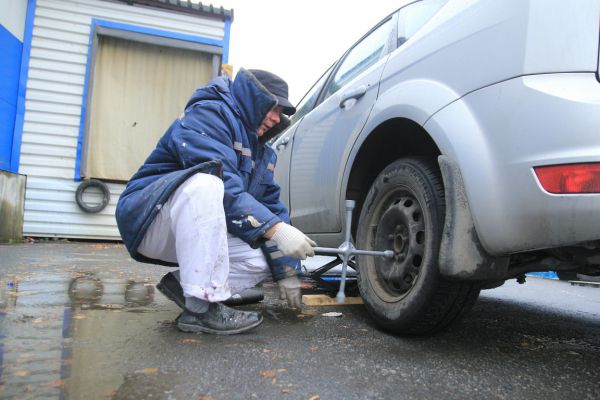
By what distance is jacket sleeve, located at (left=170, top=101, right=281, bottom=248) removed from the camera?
1.78m

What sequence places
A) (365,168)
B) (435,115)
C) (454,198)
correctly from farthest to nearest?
(365,168)
(435,115)
(454,198)

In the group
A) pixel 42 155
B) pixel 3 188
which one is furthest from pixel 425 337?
pixel 42 155

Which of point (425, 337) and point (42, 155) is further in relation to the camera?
point (42, 155)

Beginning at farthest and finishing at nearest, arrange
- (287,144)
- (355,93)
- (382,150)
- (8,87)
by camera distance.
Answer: (8,87)
(287,144)
(355,93)
(382,150)

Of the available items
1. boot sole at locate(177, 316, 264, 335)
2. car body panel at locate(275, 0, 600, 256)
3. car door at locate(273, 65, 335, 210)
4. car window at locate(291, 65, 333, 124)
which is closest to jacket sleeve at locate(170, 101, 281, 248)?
boot sole at locate(177, 316, 264, 335)

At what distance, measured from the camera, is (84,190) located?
6375mm

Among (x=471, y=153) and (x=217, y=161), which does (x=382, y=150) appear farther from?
(x=217, y=161)

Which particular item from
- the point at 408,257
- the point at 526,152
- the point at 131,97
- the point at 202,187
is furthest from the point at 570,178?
the point at 131,97

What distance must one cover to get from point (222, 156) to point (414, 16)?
121cm

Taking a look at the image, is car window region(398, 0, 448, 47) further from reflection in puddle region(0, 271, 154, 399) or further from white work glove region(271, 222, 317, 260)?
reflection in puddle region(0, 271, 154, 399)

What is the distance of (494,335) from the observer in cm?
209

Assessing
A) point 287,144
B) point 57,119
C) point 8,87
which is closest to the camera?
point 287,144

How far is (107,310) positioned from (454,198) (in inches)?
65.4

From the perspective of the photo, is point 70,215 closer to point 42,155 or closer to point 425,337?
point 42,155
